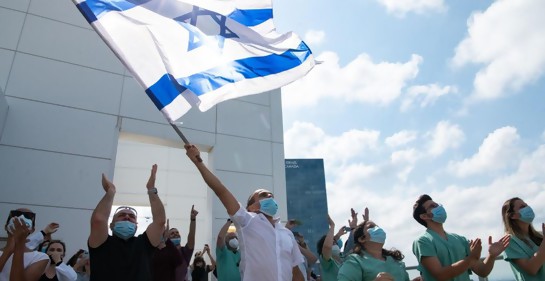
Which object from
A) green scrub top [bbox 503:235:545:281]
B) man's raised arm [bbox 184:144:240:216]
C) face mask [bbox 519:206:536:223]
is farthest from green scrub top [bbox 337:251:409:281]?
face mask [bbox 519:206:536:223]

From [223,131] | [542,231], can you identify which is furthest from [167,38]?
[223,131]

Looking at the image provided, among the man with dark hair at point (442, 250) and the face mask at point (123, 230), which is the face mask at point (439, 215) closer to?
the man with dark hair at point (442, 250)

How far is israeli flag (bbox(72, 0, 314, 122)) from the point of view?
3.41 m

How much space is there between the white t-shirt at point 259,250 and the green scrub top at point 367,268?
1.55 feet

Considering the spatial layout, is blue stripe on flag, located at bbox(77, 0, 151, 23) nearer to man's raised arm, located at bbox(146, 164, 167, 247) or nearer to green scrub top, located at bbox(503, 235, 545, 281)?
man's raised arm, located at bbox(146, 164, 167, 247)

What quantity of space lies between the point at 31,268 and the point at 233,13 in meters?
3.12

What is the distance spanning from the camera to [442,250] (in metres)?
3.39

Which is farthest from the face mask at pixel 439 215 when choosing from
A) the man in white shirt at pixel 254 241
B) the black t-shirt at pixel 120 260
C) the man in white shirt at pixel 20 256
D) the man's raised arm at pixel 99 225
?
the man in white shirt at pixel 20 256

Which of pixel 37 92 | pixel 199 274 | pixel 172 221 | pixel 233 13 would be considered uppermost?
pixel 37 92

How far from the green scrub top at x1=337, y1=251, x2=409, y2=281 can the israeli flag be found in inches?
71.8

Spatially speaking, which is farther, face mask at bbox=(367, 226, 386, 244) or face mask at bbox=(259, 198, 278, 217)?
face mask at bbox=(367, 226, 386, 244)

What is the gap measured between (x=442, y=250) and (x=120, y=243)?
8.68ft

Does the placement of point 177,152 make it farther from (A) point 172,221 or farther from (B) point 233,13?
(B) point 233,13

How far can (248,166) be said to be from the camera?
8945 mm
